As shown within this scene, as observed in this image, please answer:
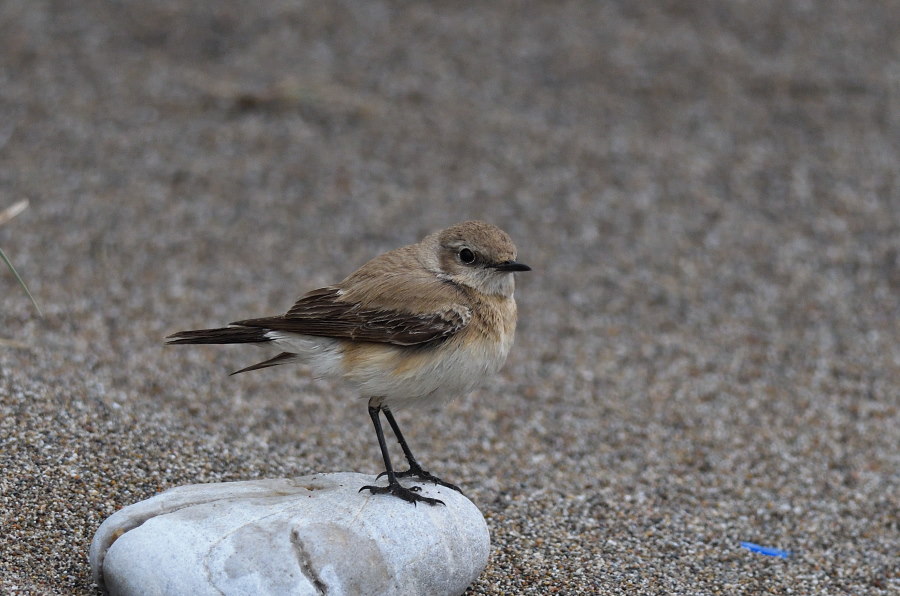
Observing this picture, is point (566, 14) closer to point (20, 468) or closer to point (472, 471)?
point (472, 471)

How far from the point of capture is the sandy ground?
488 centimetres

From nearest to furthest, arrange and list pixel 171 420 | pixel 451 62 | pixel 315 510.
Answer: pixel 315 510
pixel 171 420
pixel 451 62

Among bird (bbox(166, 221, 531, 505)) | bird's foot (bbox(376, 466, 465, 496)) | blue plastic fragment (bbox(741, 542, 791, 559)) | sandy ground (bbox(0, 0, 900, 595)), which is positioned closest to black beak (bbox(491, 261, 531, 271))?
bird (bbox(166, 221, 531, 505))

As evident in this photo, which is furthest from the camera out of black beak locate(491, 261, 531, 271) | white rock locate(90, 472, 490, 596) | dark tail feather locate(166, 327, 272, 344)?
black beak locate(491, 261, 531, 271)

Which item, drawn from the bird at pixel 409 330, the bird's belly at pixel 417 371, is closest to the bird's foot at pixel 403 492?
the bird at pixel 409 330

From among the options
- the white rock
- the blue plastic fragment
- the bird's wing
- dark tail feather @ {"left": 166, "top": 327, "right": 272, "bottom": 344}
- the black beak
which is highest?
the black beak

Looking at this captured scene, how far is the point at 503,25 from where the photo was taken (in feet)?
35.8

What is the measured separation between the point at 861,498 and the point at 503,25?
6904 millimetres

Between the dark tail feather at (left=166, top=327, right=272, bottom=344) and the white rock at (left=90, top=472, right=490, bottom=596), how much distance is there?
587 mm

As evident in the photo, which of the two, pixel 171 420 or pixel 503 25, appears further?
pixel 503 25

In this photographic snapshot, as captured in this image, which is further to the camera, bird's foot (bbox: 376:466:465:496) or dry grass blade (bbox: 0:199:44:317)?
bird's foot (bbox: 376:466:465:496)

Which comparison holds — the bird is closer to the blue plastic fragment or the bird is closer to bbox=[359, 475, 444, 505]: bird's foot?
bbox=[359, 475, 444, 505]: bird's foot

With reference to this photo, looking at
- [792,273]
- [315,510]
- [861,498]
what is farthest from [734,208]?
[315,510]

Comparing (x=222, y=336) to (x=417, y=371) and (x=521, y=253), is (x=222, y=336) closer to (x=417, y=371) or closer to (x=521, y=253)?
(x=417, y=371)
